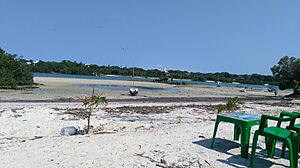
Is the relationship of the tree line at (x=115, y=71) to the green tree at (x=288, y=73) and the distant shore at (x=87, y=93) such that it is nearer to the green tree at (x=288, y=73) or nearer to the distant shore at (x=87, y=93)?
the distant shore at (x=87, y=93)

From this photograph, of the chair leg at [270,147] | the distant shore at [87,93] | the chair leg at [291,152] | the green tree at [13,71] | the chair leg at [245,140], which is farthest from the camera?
the green tree at [13,71]

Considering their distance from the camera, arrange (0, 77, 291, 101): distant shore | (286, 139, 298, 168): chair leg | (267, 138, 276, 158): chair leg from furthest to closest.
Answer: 1. (0, 77, 291, 101): distant shore
2. (267, 138, 276, 158): chair leg
3. (286, 139, 298, 168): chair leg

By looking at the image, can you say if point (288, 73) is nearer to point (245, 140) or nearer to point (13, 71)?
point (13, 71)

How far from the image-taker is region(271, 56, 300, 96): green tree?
38.3 m

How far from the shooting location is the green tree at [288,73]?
38312 millimetres

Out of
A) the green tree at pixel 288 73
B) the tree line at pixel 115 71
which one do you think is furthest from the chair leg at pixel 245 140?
the tree line at pixel 115 71

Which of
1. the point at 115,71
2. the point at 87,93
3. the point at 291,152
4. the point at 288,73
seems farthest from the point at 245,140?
the point at 115,71

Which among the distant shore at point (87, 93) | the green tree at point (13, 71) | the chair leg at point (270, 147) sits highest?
the green tree at point (13, 71)

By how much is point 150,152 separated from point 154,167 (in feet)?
2.24

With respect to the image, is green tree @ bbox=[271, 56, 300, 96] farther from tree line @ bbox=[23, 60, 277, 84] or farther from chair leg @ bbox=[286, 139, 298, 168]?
tree line @ bbox=[23, 60, 277, 84]

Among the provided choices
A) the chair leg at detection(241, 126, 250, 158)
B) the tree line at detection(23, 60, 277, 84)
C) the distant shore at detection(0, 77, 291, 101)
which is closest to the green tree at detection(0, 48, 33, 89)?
the distant shore at detection(0, 77, 291, 101)

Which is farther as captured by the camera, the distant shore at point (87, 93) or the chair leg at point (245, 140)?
the distant shore at point (87, 93)

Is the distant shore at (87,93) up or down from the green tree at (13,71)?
down

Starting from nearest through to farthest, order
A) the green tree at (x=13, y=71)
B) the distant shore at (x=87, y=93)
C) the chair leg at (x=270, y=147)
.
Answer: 1. the chair leg at (x=270, y=147)
2. the distant shore at (x=87, y=93)
3. the green tree at (x=13, y=71)
